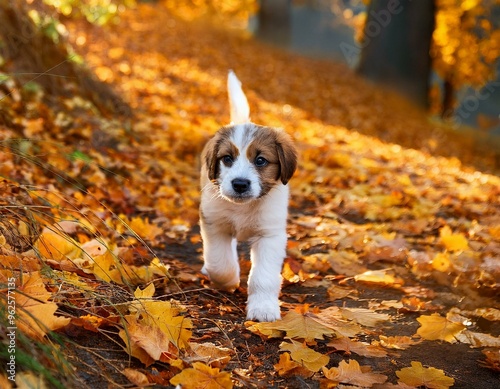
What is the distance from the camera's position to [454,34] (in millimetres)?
19609

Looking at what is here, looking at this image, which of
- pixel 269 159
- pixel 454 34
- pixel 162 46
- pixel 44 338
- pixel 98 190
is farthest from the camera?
pixel 454 34

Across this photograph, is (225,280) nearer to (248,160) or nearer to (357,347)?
(248,160)

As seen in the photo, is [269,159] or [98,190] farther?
[98,190]

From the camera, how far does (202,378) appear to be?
2.36 metres

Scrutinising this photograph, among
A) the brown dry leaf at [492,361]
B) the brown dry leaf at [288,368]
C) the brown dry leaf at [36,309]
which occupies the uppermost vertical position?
the brown dry leaf at [36,309]

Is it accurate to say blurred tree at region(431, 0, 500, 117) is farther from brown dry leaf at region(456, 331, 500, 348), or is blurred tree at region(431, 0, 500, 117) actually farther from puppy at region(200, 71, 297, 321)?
brown dry leaf at region(456, 331, 500, 348)

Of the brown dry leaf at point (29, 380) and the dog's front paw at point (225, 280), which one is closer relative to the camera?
the brown dry leaf at point (29, 380)

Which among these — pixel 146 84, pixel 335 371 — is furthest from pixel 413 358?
pixel 146 84

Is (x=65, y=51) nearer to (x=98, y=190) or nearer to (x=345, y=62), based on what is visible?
(x=98, y=190)

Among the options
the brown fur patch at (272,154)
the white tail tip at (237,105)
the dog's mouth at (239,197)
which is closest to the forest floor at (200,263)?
the dog's mouth at (239,197)

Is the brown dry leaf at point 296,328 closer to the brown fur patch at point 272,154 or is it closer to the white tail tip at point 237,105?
the brown fur patch at point 272,154

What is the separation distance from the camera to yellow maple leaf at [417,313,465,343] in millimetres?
3344

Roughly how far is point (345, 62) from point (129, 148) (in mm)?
15850

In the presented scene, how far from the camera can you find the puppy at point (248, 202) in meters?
3.49
